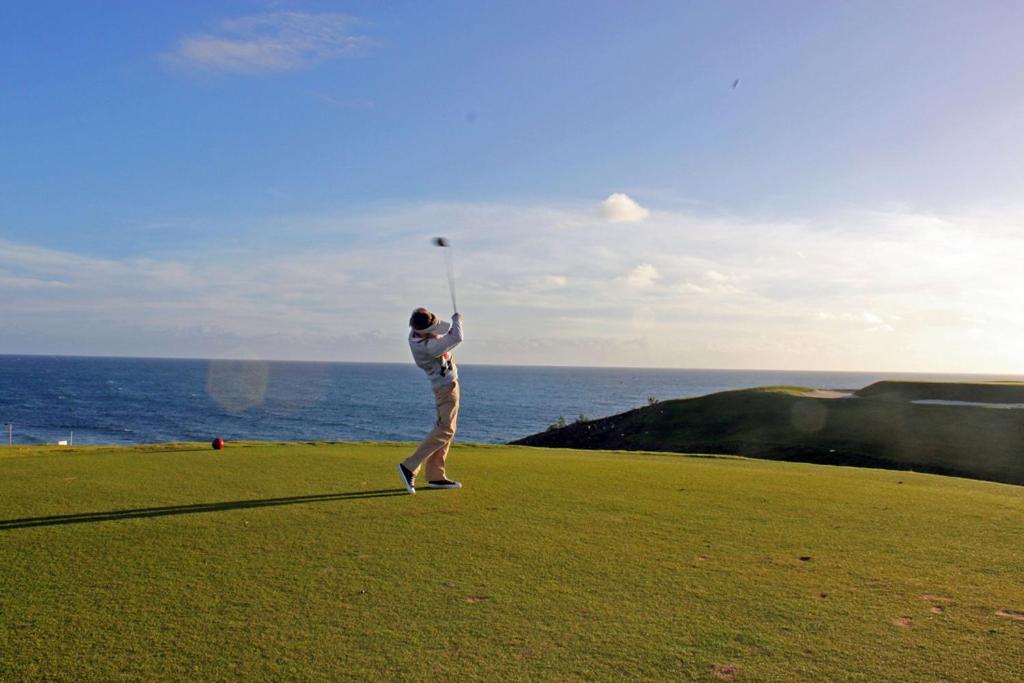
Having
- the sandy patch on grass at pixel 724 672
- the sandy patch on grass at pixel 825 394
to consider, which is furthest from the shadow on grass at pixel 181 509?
the sandy patch on grass at pixel 825 394

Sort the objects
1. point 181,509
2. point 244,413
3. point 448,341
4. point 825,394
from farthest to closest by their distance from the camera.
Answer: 1. point 244,413
2. point 825,394
3. point 448,341
4. point 181,509

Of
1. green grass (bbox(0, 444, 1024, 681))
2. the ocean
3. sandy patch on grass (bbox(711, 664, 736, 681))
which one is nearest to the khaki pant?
green grass (bbox(0, 444, 1024, 681))

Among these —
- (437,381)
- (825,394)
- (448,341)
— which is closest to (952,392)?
(825,394)

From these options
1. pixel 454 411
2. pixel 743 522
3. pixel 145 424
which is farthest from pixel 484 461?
pixel 145 424

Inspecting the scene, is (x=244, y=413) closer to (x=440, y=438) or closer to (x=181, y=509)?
(x=440, y=438)

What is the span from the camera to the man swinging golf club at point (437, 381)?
923cm

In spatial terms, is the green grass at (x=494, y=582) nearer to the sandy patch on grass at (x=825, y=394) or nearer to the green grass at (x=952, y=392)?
the green grass at (x=952, y=392)

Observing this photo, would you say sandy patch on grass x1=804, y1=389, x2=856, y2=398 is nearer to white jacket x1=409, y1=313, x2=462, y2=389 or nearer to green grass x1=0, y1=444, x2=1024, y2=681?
green grass x1=0, y1=444, x2=1024, y2=681

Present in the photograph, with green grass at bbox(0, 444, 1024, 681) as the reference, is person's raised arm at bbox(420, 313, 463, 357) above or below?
above

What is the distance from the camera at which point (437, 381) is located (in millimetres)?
9555

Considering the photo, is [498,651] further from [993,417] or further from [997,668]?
[993,417]

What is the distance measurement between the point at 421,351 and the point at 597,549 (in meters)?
3.92

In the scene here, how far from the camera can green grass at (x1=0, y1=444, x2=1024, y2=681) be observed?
164 inches

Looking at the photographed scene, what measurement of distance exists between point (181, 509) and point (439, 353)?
11.3 feet
